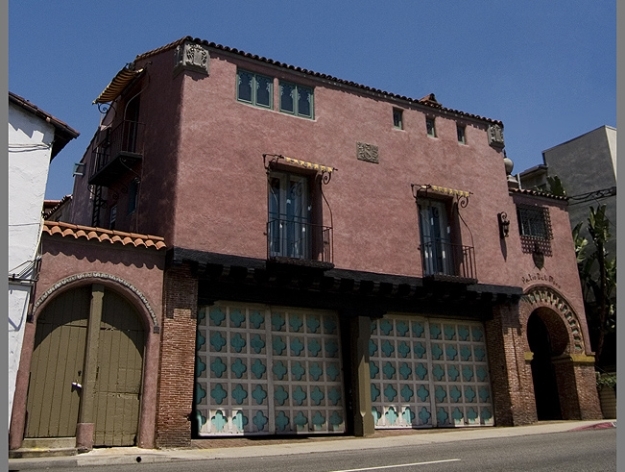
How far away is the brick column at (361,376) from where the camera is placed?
15.9 meters

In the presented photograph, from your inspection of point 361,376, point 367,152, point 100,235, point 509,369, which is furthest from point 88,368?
point 509,369

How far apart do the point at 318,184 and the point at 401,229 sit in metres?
2.84

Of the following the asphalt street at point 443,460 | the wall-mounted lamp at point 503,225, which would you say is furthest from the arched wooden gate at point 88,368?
the wall-mounted lamp at point 503,225

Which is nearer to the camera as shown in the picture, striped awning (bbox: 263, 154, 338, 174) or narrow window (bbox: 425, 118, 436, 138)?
striped awning (bbox: 263, 154, 338, 174)

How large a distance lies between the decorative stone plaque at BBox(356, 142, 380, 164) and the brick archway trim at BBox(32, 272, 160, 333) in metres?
7.49

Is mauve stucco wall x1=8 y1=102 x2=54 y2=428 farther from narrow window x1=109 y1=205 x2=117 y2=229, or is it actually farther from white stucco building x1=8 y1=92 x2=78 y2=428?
narrow window x1=109 y1=205 x2=117 y2=229

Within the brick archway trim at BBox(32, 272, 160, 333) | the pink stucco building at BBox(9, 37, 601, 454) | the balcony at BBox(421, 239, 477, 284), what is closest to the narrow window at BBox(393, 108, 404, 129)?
the pink stucco building at BBox(9, 37, 601, 454)

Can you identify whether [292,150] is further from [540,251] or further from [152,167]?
[540,251]

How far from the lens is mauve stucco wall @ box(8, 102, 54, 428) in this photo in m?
12.0

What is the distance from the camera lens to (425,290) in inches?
694

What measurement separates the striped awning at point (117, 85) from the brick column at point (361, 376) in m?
9.41

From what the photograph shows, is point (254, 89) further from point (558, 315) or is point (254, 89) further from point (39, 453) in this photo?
point (558, 315)

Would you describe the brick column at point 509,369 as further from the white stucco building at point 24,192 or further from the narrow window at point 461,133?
the white stucco building at point 24,192

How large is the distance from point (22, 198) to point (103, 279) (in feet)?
7.63
